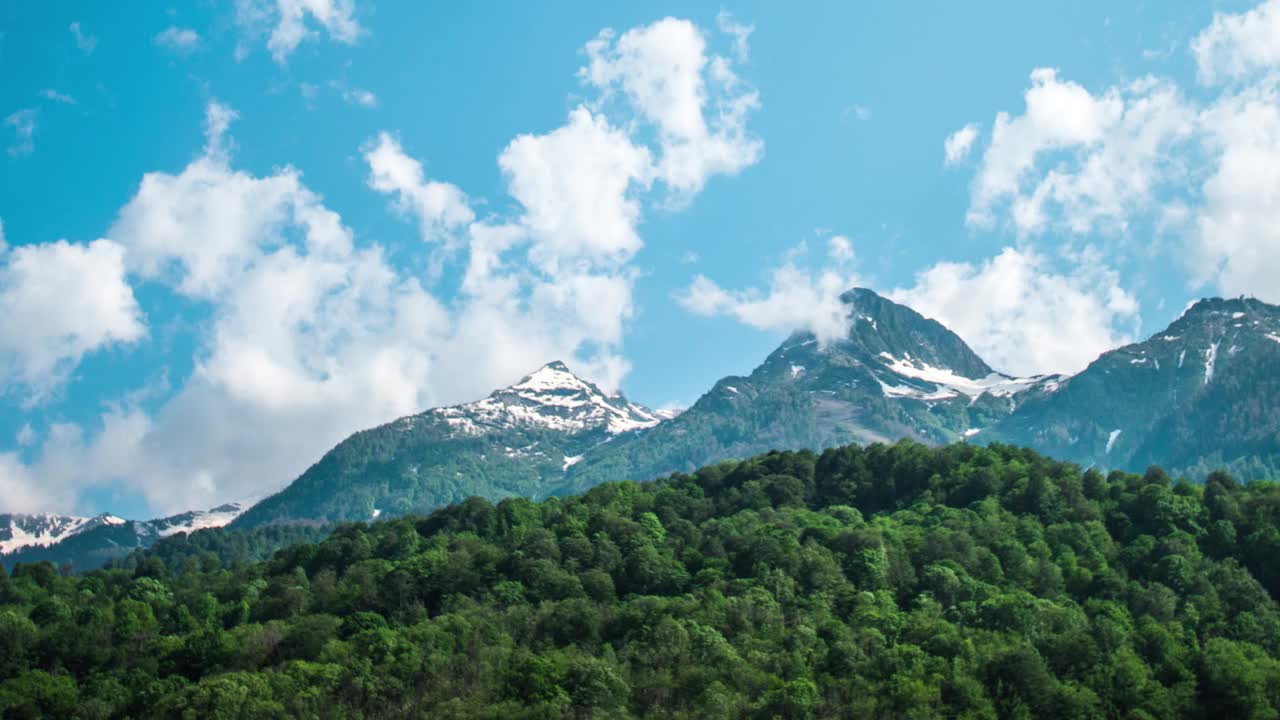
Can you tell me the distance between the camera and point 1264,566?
166000 millimetres

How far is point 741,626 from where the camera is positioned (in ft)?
454

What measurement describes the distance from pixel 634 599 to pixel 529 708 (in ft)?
139

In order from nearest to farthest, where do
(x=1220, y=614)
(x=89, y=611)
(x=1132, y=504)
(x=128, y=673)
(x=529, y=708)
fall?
(x=529, y=708) < (x=128, y=673) < (x=1220, y=614) < (x=89, y=611) < (x=1132, y=504)

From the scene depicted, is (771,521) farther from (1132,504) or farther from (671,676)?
(671,676)

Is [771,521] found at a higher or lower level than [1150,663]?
higher

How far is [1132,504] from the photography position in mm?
189750

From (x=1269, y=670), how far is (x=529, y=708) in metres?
79.5

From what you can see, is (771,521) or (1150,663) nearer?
(1150,663)

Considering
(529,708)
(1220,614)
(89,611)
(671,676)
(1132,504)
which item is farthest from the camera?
(1132,504)

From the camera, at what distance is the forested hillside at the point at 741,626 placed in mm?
118188

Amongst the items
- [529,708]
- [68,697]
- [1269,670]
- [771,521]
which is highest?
[771,521]

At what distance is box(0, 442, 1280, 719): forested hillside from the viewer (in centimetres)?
11819

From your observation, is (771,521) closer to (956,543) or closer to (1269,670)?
(956,543)

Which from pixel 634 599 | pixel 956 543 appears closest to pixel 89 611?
pixel 634 599
